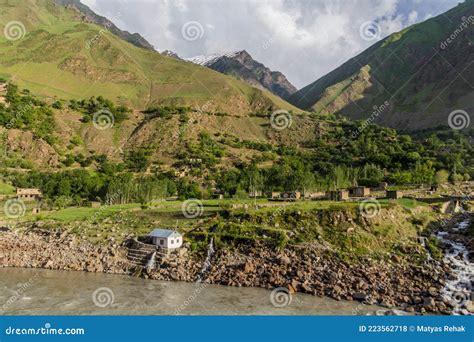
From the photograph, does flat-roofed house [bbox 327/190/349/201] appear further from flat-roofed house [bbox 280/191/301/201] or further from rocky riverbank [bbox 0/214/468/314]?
rocky riverbank [bbox 0/214/468/314]

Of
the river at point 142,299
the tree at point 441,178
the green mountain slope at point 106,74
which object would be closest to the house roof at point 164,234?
the river at point 142,299

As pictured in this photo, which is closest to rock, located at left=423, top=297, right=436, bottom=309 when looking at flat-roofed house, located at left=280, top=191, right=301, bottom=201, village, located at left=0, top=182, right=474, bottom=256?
village, located at left=0, top=182, right=474, bottom=256

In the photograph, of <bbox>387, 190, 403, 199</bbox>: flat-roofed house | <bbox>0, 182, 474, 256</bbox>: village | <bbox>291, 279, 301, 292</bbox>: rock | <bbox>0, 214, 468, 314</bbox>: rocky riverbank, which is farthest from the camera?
<bbox>387, 190, 403, 199</bbox>: flat-roofed house

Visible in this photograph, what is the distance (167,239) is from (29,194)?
51.2 m

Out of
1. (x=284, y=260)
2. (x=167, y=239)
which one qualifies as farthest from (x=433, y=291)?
(x=167, y=239)

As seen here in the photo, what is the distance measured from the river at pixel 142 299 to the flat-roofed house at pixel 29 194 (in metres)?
44.9

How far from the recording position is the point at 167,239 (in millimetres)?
40500

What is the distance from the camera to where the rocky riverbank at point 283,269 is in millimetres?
30938

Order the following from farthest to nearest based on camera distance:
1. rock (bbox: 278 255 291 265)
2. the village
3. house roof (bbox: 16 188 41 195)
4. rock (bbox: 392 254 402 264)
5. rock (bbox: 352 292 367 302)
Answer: house roof (bbox: 16 188 41 195), the village, rock (bbox: 392 254 402 264), rock (bbox: 278 255 291 265), rock (bbox: 352 292 367 302)

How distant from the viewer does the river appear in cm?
2800

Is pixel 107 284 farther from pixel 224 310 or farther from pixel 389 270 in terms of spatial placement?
pixel 389 270

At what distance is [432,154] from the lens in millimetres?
101375

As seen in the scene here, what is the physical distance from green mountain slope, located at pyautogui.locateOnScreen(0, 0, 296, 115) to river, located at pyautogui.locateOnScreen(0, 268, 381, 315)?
4427 inches

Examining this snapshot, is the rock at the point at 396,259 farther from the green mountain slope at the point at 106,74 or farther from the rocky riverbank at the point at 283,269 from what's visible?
the green mountain slope at the point at 106,74
